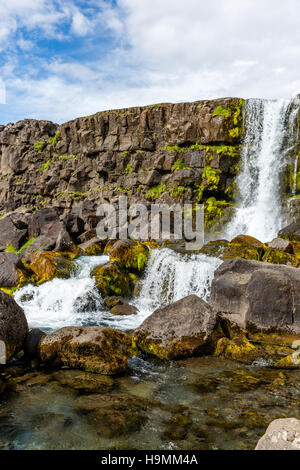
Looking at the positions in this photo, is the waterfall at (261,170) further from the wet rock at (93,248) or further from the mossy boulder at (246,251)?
the wet rock at (93,248)

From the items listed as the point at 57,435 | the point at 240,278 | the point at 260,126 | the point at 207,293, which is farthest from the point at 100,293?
the point at 260,126

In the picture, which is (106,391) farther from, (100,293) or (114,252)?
(114,252)

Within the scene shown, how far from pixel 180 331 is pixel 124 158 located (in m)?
31.6

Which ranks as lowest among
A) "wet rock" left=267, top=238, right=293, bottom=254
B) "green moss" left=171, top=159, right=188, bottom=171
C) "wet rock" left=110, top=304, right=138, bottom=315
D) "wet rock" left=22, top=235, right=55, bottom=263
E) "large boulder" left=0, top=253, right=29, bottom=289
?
"wet rock" left=110, top=304, right=138, bottom=315

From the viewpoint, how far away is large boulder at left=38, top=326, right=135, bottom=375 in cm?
719

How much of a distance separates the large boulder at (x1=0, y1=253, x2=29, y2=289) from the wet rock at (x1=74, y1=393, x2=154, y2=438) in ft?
31.9

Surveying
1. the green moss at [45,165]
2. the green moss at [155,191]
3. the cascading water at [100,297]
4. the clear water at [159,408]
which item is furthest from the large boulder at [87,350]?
the green moss at [45,165]

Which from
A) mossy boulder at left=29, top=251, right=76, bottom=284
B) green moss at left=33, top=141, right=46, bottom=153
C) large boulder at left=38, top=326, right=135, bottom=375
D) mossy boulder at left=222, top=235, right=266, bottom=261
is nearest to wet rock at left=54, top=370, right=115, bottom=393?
large boulder at left=38, top=326, right=135, bottom=375

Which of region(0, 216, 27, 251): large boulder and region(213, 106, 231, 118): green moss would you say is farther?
region(213, 106, 231, 118): green moss

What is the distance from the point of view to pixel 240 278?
10.7m

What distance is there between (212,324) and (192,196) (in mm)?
24168

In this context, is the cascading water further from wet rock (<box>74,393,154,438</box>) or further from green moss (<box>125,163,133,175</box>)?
green moss (<box>125,163,133,175</box>)

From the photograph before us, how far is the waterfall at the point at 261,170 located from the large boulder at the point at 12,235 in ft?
51.2

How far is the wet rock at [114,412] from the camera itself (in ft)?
16.9
